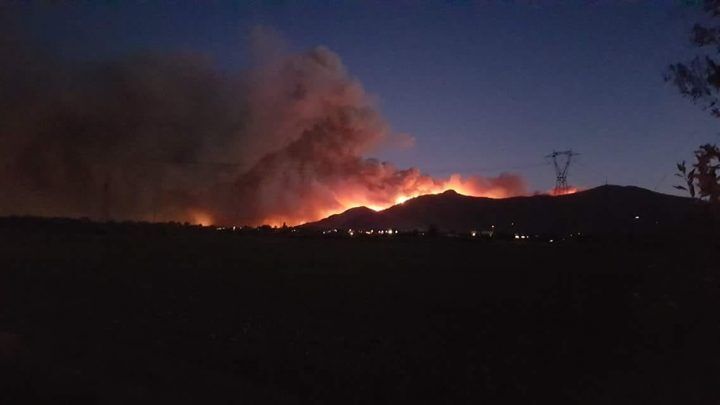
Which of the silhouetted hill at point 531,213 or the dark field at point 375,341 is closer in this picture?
the dark field at point 375,341

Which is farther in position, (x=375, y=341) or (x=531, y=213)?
(x=531, y=213)

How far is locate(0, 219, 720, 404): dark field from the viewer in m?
9.73

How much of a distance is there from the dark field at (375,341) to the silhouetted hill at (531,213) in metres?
66.4

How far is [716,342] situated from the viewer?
36.4ft

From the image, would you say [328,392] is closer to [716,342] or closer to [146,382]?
[146,382]

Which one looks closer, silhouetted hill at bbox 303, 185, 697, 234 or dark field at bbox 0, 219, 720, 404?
dark field at bbox 0, 219, 720, 404

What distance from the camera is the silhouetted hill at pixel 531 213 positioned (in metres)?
89.4

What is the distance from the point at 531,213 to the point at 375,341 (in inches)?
3709

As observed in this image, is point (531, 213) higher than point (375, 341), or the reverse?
point (531, 213)

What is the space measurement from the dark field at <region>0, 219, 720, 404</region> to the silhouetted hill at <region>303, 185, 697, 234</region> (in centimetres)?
6642

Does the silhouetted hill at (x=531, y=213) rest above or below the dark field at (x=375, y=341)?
above

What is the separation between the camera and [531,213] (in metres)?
104

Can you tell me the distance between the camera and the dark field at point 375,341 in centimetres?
973

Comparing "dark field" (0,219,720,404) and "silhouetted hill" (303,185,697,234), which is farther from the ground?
"silhouetted hill" (303,185,697,234)
